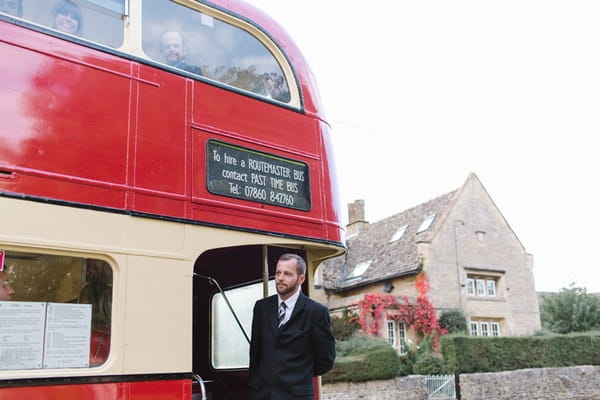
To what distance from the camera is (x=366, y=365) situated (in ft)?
58.2

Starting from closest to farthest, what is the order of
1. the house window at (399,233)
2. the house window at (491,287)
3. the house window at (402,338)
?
1. the house window at (402,338)
2. the house window at (491,287)
3. the house window at (399,233)

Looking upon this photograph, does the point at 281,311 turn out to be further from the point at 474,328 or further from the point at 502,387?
the point at 474,328

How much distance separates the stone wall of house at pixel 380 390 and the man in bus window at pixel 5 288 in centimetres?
1454

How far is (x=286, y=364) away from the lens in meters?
4.28

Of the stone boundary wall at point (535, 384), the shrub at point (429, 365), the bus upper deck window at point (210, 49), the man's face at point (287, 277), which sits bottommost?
the stone boundary wall at point (535, 384)

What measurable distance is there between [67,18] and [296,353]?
9.05 feet

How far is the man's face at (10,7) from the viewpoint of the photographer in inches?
145

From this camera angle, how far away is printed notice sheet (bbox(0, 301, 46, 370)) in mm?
3266

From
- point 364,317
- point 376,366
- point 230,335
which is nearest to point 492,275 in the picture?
point 364,317

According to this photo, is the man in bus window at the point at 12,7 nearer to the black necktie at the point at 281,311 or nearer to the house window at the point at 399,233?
the black necktie at the point at 281,311

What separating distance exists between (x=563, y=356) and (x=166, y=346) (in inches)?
898

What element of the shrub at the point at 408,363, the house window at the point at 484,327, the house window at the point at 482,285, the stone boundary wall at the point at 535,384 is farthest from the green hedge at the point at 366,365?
the house window at the point at 482,285

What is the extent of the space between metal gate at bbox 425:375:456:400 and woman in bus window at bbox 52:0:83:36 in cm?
1649

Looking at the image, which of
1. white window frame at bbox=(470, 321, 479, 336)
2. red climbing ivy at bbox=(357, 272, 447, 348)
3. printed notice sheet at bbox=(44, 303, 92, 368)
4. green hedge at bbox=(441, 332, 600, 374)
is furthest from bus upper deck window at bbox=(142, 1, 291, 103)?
white window frame at bbox=(470, 321, 479, 336)
